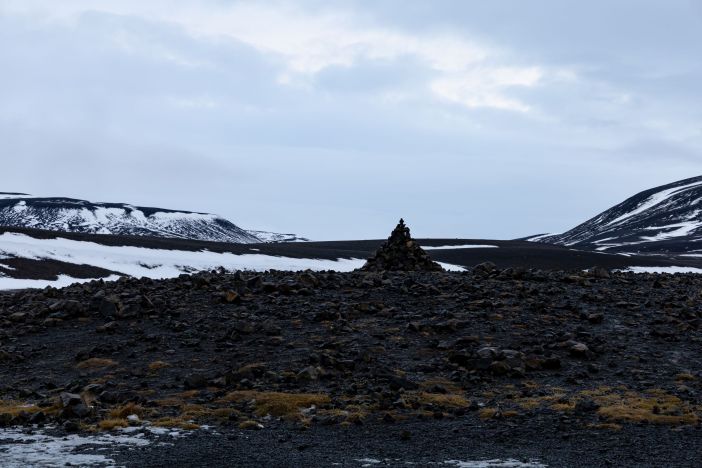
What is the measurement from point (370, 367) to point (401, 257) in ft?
58.3

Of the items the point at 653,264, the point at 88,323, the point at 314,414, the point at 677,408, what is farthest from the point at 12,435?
the point at 653,264

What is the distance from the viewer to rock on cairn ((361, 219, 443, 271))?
39.2m

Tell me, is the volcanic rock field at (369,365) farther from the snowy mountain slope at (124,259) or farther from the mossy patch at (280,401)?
the snowy mountain slope at (124,259)

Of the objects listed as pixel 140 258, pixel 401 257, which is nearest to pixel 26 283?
pixel 140 258

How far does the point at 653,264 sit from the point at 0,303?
118 m

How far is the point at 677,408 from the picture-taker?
1864 centimetres

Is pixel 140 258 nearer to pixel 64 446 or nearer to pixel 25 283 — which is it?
pixel 25 283

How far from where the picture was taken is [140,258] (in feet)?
311

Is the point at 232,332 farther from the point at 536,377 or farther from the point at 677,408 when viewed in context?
the point at 677,408

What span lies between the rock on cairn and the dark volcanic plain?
4.46 metres

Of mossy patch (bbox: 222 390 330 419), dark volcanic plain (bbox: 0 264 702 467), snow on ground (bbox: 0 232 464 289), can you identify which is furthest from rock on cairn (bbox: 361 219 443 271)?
snow on ground (bbox: 0 232 464 289)

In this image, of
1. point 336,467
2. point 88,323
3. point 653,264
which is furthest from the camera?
point 653,264

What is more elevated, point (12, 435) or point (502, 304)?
point (502, 304)

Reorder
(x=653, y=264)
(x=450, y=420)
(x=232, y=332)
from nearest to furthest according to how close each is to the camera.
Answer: (x=450, y=420) → (x=232, y=332) → (x=653, y=264)
